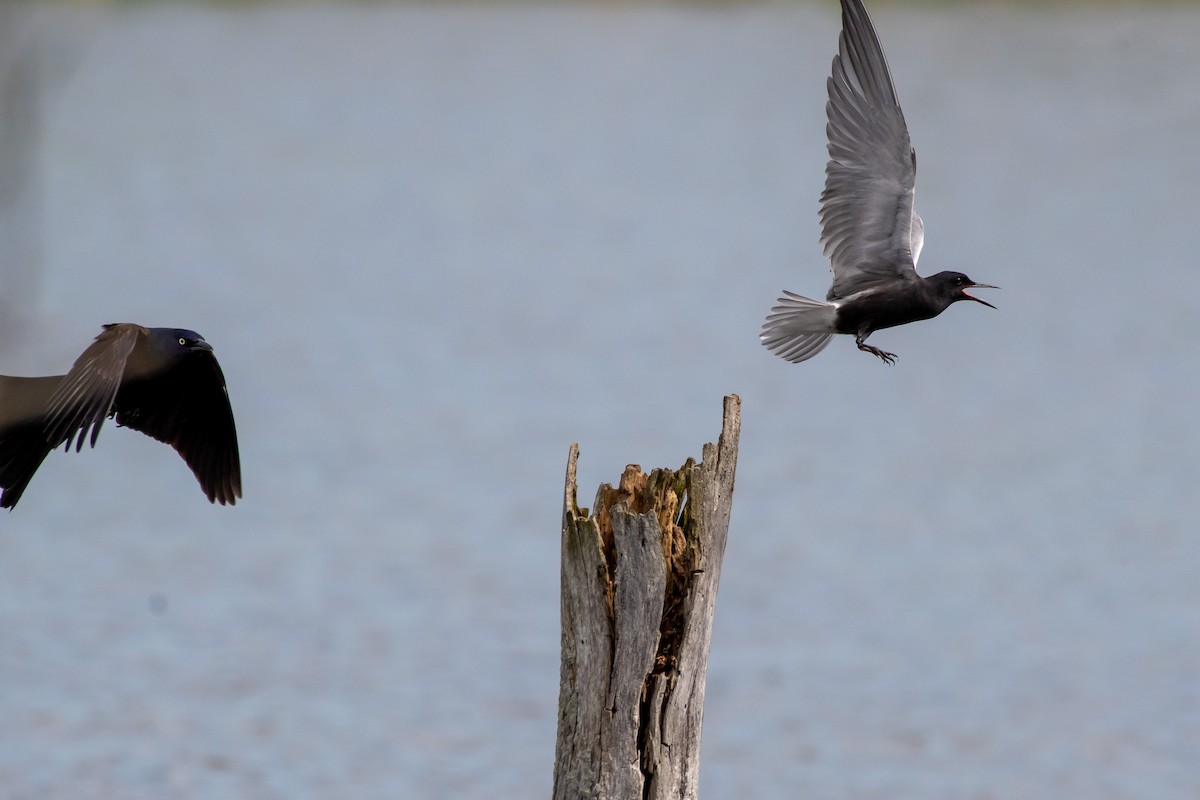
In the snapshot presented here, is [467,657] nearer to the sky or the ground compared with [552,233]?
nearer to the ground

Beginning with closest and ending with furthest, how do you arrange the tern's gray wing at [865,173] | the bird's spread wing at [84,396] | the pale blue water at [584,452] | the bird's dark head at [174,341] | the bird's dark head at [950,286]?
the bird's spread wing at [84,396] < the bird's dark head at [174,341] < the bird's dark head at [950,286] < the tern's gray wing at [865,173] < the pale blue water at [584,452]

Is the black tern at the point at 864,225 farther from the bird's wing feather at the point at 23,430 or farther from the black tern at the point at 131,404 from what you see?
the bird's wing feather at the point at 23,430

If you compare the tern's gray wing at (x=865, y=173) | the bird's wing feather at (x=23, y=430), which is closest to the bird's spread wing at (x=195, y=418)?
the bird's wing feather at (x=23, y=430)

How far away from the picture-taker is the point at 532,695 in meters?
11.4

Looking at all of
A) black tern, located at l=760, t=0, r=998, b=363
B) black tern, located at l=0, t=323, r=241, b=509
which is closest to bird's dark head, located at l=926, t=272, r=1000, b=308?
black tern, located at l=760, t=0, r=998, b=363

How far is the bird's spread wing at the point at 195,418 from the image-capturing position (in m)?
5.72

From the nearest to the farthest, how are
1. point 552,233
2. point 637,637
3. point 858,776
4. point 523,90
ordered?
point 637,637 → point 858,776 → point 552,233 → point 523,90

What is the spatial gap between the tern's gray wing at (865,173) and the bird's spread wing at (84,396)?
8.65ft

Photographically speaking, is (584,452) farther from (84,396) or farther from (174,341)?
(84,396)

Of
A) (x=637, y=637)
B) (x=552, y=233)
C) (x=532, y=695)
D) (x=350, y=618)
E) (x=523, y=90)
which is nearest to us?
(x=637, y=637)

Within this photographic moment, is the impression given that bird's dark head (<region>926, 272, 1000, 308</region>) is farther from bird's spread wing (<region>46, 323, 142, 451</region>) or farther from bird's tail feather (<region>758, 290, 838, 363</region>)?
bird's spread wing (<region>46, 323, 142, 451</region>)

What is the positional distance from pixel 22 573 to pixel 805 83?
86.0ft

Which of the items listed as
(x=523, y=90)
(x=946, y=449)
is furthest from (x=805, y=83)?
(x=946, y=449)

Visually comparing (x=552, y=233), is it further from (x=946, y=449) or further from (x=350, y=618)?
(x=350, y=618)
